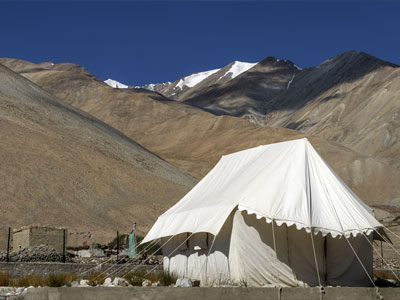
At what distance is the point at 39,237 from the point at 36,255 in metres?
3.63

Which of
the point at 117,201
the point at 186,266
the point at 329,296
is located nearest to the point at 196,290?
the point at 329,296

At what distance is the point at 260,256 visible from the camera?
13.9 metres

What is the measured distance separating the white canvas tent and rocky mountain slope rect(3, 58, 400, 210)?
59769mm

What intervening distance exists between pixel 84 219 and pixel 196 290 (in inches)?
1294

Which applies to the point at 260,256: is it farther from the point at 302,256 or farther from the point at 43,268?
the point at 43,268

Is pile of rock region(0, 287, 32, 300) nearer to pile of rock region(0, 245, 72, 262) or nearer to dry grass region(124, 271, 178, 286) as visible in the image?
dry grass region(124, 271, 178, 286)

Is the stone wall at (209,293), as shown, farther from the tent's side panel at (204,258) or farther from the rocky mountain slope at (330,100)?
the rocky mountain slope at (330,100)

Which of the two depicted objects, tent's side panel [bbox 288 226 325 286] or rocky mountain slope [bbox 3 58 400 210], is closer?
tent's side panel [bbox 288 226 325 286]

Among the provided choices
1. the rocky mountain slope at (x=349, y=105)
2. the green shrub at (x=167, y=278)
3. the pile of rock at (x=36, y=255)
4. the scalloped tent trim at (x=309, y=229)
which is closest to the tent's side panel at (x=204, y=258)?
the green shrub at (x=167, y=278)

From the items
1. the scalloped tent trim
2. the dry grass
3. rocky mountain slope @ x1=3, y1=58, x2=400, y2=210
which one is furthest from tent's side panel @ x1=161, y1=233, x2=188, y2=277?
rocky mountain slope @ x1=3, y1=58, x2=400, y2=210

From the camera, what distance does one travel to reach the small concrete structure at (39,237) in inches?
1069

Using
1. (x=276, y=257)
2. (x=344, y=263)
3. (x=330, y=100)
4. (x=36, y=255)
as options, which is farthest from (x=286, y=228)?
(x=330, y=100)

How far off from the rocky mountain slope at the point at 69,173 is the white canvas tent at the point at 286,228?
23.9m

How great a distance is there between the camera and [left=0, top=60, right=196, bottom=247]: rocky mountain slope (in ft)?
139
